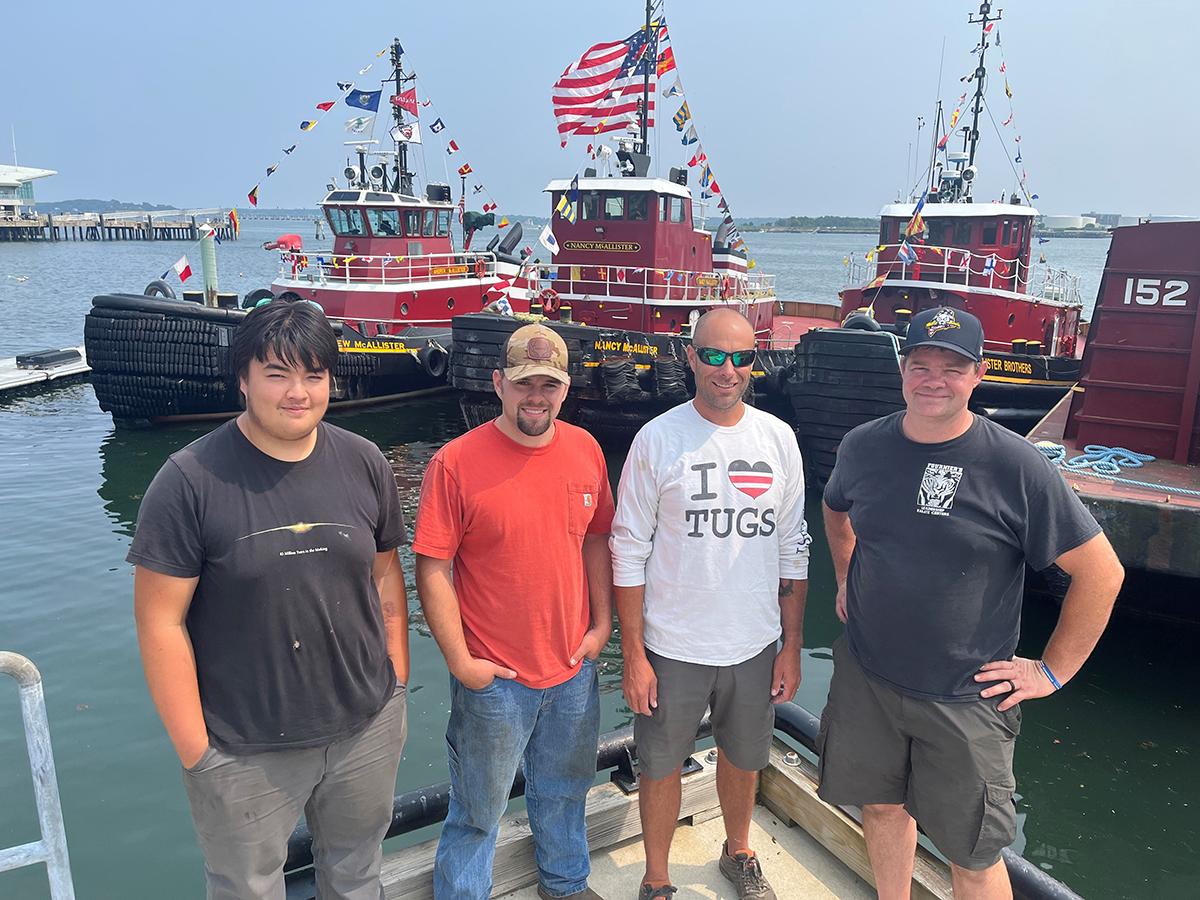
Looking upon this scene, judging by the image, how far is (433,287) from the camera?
16.7 metres

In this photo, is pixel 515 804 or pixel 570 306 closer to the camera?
pixel 515 804

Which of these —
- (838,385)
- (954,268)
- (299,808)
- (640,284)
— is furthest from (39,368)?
(299,808)

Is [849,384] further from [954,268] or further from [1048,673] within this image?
[1048,673]

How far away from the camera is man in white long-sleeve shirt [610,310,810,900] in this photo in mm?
2582

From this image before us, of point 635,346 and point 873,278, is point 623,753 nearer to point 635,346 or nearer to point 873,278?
point 635,346

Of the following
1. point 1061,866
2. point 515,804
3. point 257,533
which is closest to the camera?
point 257,533

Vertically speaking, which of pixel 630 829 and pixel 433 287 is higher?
pixel 433 287

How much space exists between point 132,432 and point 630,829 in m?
13.8

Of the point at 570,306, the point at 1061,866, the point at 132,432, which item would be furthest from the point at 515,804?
the point at 132,432

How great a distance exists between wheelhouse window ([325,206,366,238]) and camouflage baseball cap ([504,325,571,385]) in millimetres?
16036

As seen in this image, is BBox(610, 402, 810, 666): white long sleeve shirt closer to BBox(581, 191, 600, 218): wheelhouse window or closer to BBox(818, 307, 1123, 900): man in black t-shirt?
BBox(818, 307, 1123, 900): man in black t-shirt

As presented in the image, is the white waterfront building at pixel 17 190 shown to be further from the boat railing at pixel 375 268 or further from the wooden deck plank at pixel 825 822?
the wooden deck plank at pixel 825 822

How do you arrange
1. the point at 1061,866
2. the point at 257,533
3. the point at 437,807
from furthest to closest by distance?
the point at 1061,866
the point at 437,807
the point at 257,533

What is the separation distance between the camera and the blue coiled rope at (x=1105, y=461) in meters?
5.52
